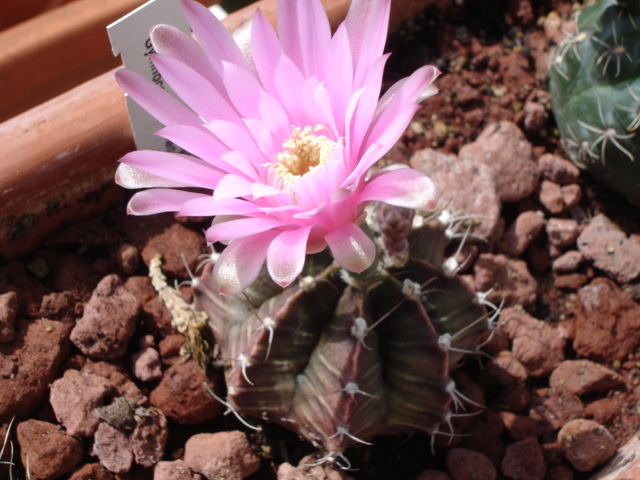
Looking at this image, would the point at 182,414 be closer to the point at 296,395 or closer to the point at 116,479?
the point at 116,479

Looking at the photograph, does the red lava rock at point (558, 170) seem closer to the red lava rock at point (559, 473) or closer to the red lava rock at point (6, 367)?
the red lava rock at point (559, 473)

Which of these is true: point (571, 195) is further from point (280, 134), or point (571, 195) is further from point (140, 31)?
point (140, 31)

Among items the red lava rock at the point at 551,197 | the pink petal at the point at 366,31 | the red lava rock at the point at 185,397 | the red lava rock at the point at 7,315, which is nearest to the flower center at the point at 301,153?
the pink petal at the point at 366,31

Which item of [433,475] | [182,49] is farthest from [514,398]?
[182,49]

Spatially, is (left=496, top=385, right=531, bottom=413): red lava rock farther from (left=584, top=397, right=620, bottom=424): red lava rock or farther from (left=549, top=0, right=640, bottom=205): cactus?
(left=549, top=0, right=640, bottom=205): cactus

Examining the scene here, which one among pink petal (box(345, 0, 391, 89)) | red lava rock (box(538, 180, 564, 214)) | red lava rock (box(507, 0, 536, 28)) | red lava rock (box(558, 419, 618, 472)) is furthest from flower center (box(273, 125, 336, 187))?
red lava rock (box(507, 0, 536, 28))
